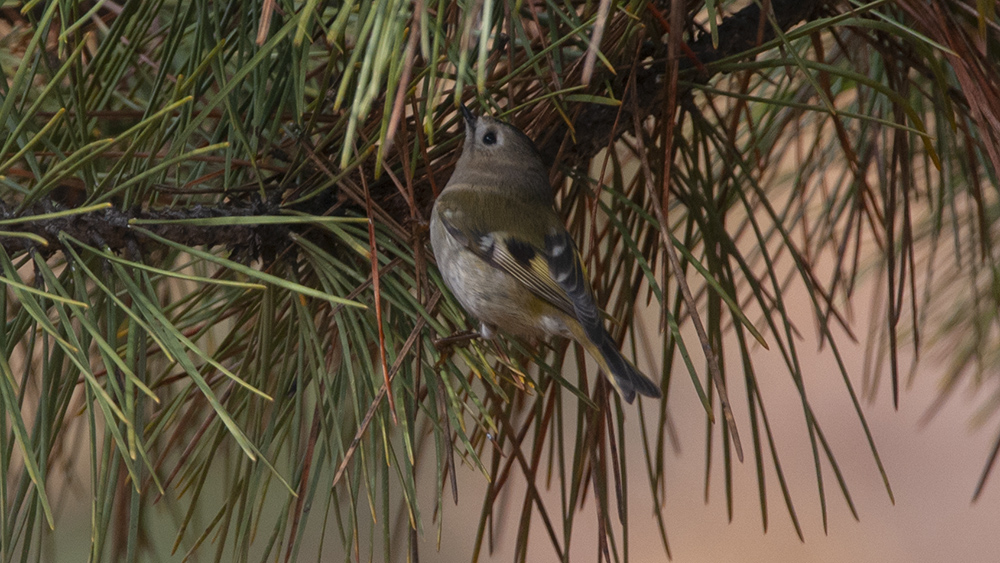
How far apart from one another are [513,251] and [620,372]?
0.66 feet

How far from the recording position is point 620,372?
2.06ft

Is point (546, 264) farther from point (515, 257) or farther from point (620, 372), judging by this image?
point (620, 372)

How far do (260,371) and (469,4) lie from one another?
0.29m

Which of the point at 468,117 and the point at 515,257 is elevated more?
the point at 468,117

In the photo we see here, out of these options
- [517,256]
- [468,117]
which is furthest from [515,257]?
[468,117]

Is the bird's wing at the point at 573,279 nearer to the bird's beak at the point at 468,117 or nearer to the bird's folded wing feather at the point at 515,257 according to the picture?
the bird's folded wing feather at the point at 515,257

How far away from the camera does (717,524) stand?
1.62 meters

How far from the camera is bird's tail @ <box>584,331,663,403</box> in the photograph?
0.61 m

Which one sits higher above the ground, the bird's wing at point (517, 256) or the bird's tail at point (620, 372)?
the bird's wing at point (517, 256)

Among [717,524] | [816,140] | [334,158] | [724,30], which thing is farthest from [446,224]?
[717,524]

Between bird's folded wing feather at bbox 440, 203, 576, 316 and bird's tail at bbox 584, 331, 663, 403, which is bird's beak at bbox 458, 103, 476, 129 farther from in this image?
bird's tail at bbox 584, 331, 663, 403

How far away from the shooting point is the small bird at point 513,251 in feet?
2.13

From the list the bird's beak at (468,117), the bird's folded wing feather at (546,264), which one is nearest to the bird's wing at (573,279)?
the bird's folded wing feather at (546,264)

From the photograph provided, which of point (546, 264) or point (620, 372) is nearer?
point (620, 372)
